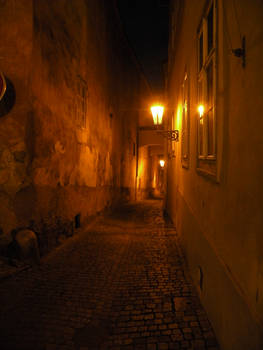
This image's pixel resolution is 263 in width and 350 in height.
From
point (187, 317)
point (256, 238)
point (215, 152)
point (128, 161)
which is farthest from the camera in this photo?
point (128, 161)

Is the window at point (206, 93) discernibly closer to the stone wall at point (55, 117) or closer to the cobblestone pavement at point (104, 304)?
the cobblestone pavement at point (104, 304)

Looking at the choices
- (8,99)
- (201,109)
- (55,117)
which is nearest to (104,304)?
(201,109)

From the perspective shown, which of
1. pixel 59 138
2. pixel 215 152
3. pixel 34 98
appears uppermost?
pixel 34 98

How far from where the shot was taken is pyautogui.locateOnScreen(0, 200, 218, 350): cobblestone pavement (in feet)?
8.98

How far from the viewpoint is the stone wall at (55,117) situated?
4.85m

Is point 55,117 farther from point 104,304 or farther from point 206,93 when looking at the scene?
point 104,304

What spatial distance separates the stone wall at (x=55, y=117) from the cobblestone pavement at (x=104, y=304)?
48.3 inches

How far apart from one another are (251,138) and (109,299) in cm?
306

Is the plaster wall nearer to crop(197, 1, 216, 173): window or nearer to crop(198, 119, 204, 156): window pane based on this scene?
crop(197, 1, 216, 173): window

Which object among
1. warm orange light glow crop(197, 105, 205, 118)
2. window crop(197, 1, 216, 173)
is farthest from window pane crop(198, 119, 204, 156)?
warm orange light glow crop(197, 105, 205, 118)

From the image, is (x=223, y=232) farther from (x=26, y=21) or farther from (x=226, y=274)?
(x=26, y=21)

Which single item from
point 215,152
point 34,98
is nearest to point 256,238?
point 215,152

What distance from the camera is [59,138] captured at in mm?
6266

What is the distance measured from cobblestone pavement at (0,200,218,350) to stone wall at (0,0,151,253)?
1227mm
